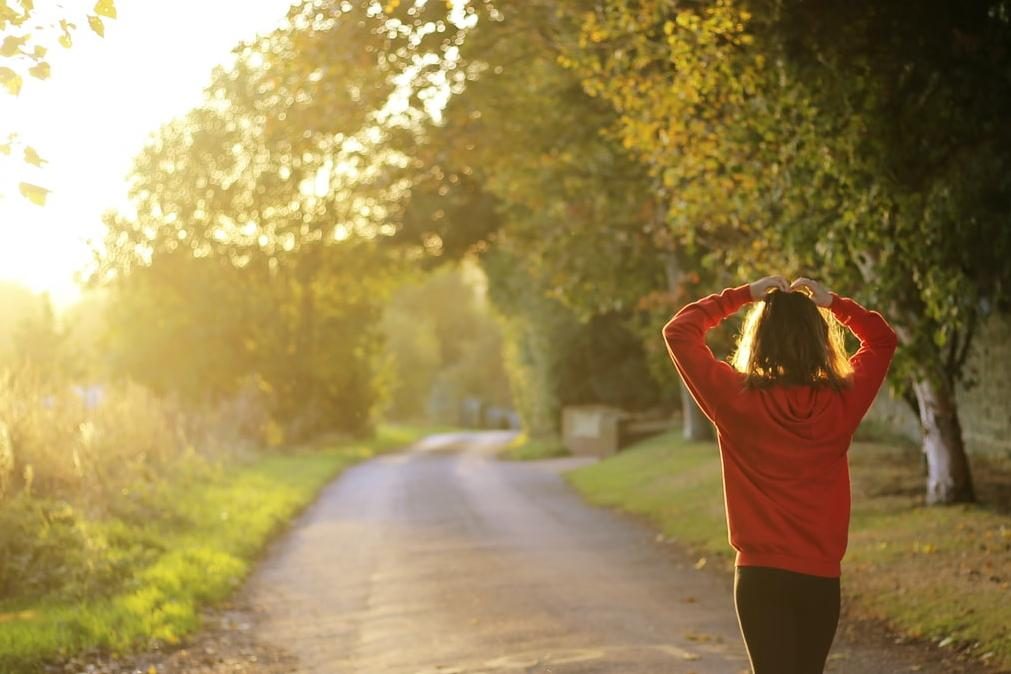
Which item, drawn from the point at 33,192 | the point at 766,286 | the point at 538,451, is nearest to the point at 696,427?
the point at 538,451

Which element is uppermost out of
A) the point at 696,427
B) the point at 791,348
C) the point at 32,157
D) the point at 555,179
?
the point at 555,179

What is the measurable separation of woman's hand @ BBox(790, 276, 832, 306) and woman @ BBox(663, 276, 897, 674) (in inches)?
7.7

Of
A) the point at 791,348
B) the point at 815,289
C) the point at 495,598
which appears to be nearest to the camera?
the point at 791,348

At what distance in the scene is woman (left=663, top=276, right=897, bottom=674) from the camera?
4430 millimetres

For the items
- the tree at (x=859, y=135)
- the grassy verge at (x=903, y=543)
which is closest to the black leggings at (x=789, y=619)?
the grassy verge at (x=903, y=543)

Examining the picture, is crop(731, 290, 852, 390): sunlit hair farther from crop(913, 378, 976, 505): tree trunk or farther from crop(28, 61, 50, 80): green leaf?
crop(913, 378, 976, 505): tree trunk

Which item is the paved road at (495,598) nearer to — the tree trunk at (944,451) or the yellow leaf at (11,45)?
the tree trunk at (944,451)

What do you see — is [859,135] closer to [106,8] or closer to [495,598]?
[495,598]

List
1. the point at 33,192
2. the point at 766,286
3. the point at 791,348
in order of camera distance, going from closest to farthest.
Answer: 1. the point at 791,348
2. the point at 766,286
3. the point at 33,192

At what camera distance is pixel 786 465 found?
14.6 feet

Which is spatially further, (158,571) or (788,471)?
(158,571)

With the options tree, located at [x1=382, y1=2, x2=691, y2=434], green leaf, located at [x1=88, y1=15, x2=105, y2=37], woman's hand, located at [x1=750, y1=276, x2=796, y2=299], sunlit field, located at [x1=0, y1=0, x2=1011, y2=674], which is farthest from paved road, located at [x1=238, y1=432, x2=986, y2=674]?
tree, located at [x1=382, y1=2, x2=691, y2=434]

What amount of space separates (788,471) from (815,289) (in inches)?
28.0

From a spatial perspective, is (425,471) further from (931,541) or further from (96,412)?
(931,541)
